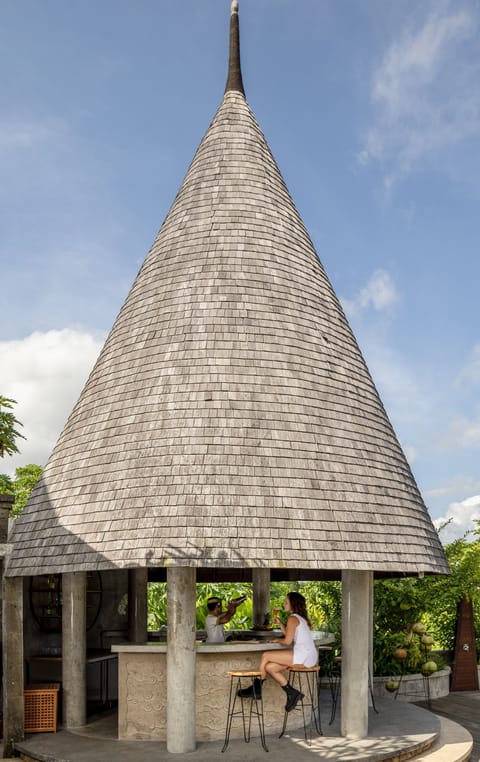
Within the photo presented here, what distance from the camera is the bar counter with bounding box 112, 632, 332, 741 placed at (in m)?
9.90

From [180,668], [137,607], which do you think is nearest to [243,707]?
[180,668]

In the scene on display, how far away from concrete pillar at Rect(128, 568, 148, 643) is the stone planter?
171 inches

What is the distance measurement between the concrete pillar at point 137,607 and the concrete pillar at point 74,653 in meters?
3.05

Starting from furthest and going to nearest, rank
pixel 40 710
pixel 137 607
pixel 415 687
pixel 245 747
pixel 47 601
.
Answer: pixel 415 687 → pixel 137 607 → pixel 47 601 → pixel 40 710 → pixel 245 747

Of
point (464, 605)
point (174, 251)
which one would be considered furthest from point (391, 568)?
point (464, 605)

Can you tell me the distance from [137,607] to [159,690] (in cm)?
436

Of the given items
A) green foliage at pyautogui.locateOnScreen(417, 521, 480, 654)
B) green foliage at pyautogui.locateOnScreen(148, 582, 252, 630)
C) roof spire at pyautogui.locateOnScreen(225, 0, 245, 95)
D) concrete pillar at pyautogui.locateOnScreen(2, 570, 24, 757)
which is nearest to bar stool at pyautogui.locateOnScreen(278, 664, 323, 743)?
concrete pillar at pyautogui.locateOnScreen(2, 570, 24, 757)

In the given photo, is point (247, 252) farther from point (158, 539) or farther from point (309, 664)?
point (309, 664)

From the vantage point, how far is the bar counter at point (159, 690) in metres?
9.90

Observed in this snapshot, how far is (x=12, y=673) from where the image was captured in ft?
33.5

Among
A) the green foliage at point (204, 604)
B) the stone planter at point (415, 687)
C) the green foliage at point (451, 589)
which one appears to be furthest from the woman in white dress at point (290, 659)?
the green foliage at point (204, 604)

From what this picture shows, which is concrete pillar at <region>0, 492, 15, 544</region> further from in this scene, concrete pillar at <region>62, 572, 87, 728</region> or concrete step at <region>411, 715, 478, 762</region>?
concrete step at <region>411, 715, 478, 762</region>

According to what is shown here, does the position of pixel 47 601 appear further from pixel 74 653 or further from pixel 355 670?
pixel 355 670

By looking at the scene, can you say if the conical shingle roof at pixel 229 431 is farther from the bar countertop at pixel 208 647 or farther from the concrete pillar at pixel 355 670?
the bar countertop at pixel 208 647
